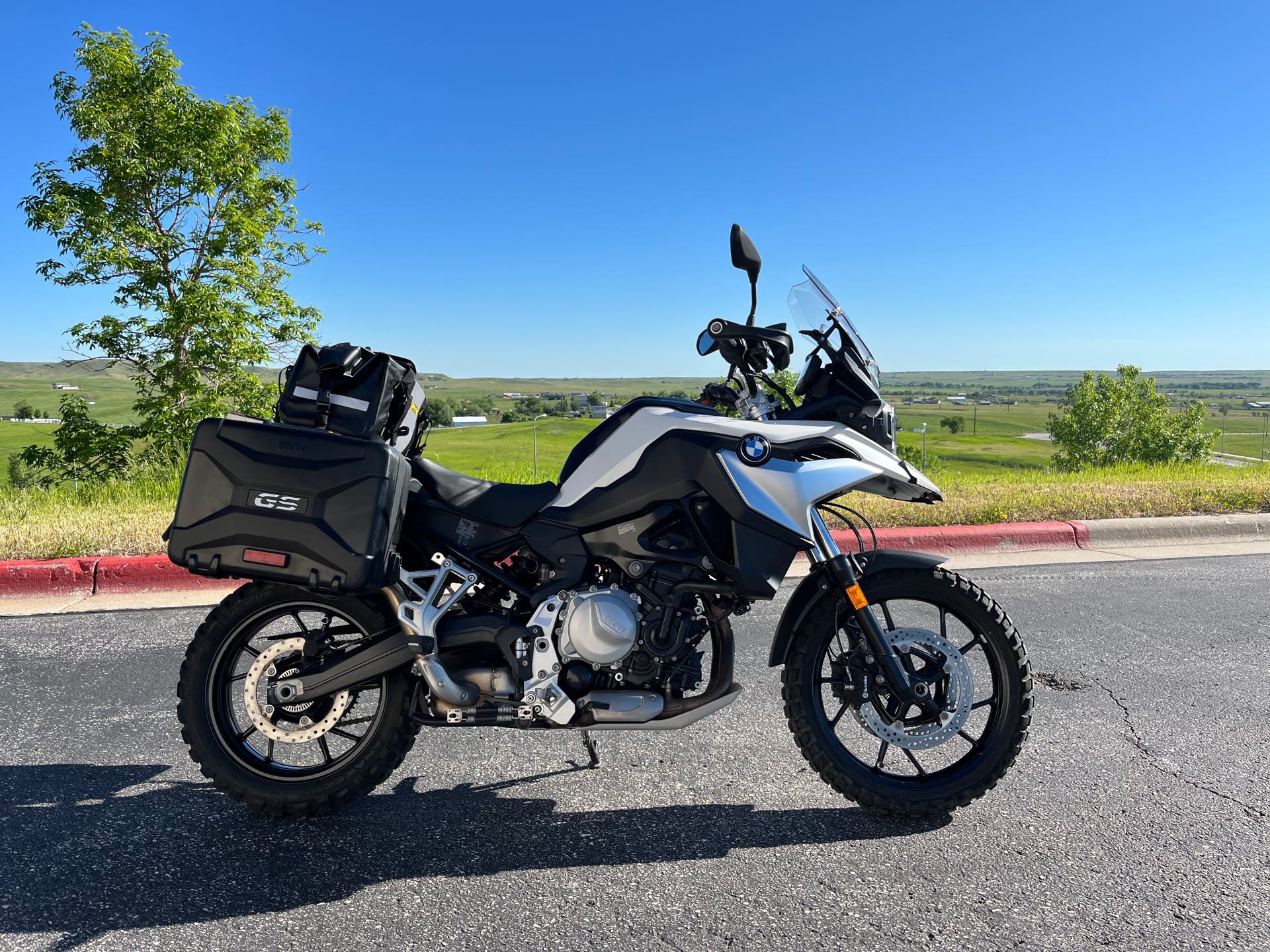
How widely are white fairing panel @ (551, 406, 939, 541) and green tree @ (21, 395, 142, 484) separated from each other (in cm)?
1361

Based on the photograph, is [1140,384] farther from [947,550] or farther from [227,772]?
[227,772]

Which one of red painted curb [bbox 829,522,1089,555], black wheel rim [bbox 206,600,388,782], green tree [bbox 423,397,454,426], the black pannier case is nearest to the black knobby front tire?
black wheel rim [bbox 206,600,388,782]

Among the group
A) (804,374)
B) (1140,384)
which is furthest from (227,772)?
(1140,384)

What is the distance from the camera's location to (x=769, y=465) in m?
2.68

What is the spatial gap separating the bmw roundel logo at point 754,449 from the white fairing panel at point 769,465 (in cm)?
2

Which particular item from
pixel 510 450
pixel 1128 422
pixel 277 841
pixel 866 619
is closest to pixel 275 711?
pixel 277 841

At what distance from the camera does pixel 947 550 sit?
6.59 meters

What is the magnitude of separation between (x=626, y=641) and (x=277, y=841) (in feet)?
4.16

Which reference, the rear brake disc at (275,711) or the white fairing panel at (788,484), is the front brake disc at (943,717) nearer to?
the white fairing panel at (788,484)

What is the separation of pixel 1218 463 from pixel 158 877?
42.4ft

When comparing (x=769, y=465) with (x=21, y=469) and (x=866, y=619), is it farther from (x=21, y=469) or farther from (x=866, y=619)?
(x=21, y=469)

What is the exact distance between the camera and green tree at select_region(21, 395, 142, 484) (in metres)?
13.8

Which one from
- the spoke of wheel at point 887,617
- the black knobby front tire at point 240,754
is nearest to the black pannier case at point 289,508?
the black knobby front tire at point 240,754

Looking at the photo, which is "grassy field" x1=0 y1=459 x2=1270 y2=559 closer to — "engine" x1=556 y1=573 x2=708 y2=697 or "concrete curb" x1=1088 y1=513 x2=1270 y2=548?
"concrete curb" x1=1088 y1=513 x2=1270 y2=548
